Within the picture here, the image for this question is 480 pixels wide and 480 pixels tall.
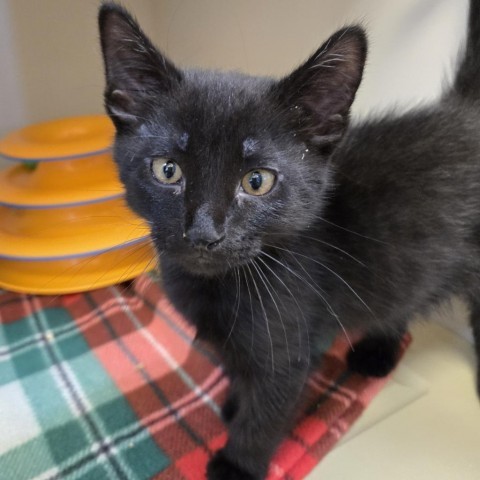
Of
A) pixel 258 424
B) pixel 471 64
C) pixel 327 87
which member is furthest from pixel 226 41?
pixel 258 424

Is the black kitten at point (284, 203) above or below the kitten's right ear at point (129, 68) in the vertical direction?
below

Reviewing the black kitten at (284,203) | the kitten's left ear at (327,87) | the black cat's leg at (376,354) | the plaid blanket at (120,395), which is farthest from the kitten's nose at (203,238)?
the black cat's leg at (376,354)

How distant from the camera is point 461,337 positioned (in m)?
1.18

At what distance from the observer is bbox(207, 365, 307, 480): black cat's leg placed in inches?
30.8

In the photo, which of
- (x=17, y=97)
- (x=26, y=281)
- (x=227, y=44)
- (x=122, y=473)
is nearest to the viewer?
(x=122, y=473)

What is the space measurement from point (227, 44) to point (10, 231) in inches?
32.1

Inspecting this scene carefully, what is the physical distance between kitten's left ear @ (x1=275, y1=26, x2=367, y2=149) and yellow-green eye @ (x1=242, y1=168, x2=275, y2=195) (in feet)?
0.29

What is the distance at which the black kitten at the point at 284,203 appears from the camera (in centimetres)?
63

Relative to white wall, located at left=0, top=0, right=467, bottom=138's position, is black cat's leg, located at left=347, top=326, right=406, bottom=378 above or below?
below

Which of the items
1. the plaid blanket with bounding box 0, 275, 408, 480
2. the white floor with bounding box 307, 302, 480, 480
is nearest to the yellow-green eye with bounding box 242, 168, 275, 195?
the plaid blanket with bounding box 0, 275, 408, 480

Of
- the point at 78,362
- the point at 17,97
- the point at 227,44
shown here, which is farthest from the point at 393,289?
the point at 17,97

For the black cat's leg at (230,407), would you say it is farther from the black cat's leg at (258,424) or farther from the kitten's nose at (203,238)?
the kitten's nose at (203,238)

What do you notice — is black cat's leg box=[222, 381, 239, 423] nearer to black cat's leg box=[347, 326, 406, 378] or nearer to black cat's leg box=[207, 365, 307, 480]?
black cat's leg box=[207, 365, 307, 480]

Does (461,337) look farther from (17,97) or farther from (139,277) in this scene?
(17,97)
